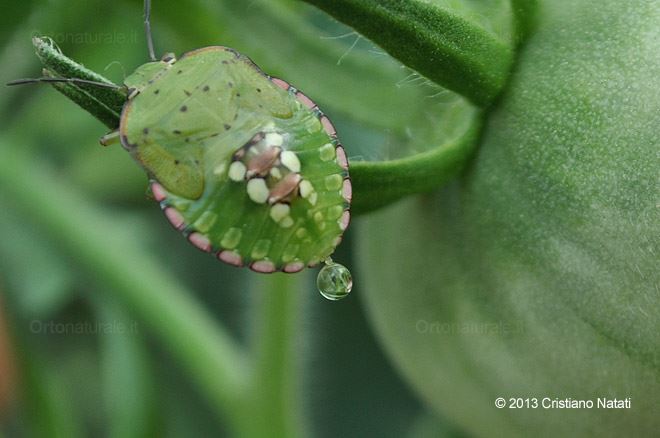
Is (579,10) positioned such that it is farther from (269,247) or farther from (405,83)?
(269,247)

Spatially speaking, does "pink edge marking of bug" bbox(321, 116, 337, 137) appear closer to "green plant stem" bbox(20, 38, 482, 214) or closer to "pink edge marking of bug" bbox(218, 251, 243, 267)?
"green plant stem" bbox(20, 38, 482, 214)

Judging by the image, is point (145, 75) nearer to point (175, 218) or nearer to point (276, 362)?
point (175, 218)

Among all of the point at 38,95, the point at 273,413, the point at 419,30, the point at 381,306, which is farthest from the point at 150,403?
the point at 419,30

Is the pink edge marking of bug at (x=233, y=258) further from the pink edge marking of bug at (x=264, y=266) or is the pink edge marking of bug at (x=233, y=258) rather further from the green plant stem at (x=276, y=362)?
the green plant stem at (x=276, y=362)

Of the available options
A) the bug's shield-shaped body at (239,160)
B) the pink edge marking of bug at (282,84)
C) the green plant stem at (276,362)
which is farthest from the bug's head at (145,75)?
the green plant stem at (276,362)

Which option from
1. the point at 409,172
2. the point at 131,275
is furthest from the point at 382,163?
the point at 131,275

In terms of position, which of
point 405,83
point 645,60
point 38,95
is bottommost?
point 38,95

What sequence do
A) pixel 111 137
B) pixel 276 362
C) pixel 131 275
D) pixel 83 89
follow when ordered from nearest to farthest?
pixel 83 89 → pixel 111 137 → pixel 276 362 → pixel 131 275
